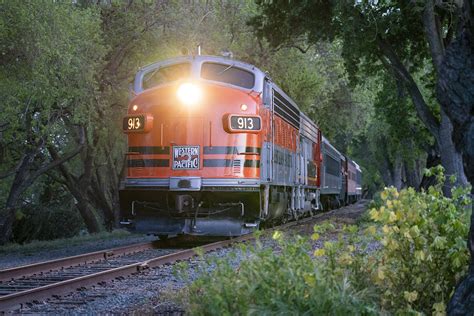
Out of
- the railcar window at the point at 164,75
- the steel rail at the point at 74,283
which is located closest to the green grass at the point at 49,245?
the railcar window at the point at 164,75

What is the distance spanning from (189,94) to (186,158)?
1.33m

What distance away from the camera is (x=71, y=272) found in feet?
34.2

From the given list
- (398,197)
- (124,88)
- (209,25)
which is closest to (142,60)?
(124,88)

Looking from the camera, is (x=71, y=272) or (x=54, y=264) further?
(x=54, y=264)

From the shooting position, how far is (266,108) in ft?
45.9

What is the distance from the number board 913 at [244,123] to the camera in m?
13.2

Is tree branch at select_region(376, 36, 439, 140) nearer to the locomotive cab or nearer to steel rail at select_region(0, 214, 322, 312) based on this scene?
the locomotive cab

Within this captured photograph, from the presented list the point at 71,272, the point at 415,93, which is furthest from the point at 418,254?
the point at 415,93

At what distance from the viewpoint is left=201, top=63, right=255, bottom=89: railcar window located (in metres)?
14.0

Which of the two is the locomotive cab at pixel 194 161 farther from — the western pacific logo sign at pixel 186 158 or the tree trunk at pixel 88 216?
the tree trunk at pixel 88 216

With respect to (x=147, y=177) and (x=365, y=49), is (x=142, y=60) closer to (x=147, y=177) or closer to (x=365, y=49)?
(x=365, y=49)

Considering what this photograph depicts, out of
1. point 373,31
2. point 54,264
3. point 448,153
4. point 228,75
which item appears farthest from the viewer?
point 373,31

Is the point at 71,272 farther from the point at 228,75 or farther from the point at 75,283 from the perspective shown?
the point at 228,75

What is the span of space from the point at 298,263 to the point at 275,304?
27.5 inches
